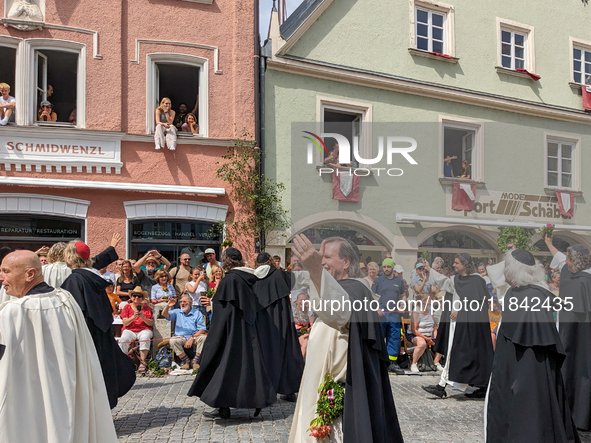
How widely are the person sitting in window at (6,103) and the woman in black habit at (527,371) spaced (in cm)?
1042

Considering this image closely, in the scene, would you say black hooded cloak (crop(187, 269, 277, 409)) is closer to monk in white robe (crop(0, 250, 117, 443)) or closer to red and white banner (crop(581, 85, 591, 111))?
monk in white robe (crop(0, 250, 117, 443))

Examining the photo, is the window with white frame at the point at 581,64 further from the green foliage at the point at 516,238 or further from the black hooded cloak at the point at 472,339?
the green foliage at the point at 516,238

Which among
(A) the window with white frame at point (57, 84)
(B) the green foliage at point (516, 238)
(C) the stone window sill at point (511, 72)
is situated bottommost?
(B) the green foliage at point (516, 238)

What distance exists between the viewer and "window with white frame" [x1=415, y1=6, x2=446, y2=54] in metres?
15.4

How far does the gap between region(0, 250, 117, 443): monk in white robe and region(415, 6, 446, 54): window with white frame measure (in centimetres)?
1318

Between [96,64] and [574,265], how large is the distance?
10.0 meters

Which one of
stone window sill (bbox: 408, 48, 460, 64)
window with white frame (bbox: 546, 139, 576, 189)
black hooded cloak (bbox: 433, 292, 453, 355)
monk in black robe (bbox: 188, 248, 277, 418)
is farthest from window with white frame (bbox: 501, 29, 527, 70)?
monk in black robe (bbox: 188, 248, 277, 418)

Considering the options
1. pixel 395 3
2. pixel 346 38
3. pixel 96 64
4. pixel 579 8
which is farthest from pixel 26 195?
pixel 579 8

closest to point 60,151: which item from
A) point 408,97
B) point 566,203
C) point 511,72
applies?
point 408,97

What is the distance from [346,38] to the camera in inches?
572

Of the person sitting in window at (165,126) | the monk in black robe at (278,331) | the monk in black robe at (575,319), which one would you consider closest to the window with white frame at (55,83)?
the person sitting in window at (165,126)

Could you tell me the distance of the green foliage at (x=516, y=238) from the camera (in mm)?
5594

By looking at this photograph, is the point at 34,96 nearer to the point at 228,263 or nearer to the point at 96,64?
the point at 96,64

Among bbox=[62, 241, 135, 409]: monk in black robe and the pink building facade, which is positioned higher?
the pink building facade
